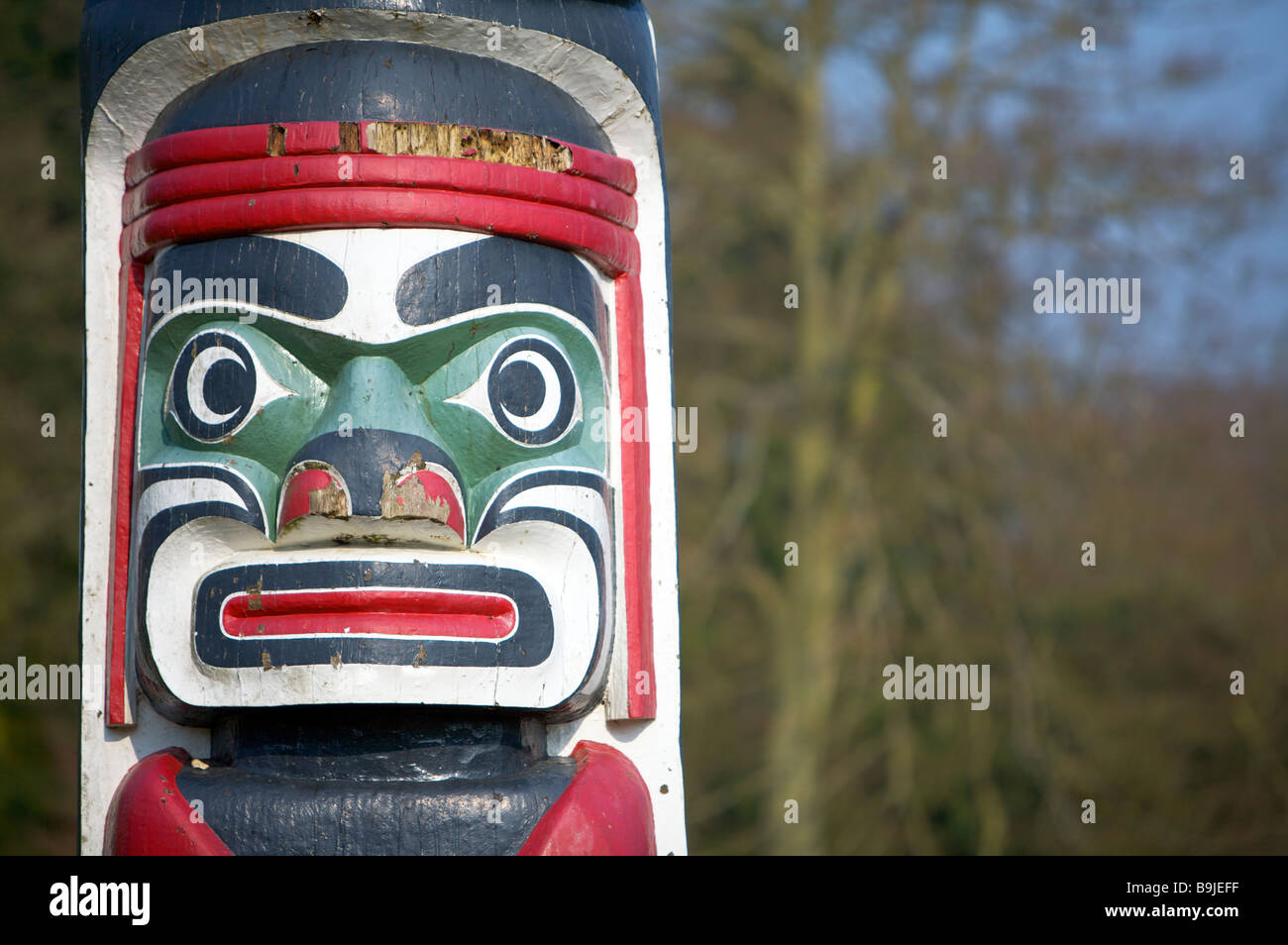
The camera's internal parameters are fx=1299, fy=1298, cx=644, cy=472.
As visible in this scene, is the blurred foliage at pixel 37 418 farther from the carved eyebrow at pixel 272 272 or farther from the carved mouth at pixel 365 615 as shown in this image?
the carved mouth at pixel 365 615

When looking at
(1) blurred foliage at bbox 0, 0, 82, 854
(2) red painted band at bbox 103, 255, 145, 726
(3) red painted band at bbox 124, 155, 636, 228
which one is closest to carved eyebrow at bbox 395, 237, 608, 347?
(3) red painted band at bbox 124, 155, 636, 228

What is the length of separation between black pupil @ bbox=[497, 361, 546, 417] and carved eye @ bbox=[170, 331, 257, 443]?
0.47 m

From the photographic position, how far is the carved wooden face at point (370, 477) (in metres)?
2.25

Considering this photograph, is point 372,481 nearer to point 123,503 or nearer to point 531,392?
point 531,392

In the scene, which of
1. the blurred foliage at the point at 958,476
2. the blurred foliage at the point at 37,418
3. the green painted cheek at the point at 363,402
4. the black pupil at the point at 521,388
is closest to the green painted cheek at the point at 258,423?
the green painted cheek at the point at 363,402

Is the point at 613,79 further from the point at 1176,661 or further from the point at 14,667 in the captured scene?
the point at 1176,661

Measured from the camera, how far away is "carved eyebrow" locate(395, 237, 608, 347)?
240cm

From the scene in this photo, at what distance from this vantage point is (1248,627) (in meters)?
8.25

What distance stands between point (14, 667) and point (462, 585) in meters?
5.78

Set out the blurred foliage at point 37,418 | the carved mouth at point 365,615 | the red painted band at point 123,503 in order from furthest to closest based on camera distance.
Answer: the blurred foliage at point 37,418
the red painted band at point 123,503
the carved mouth at point 365,615

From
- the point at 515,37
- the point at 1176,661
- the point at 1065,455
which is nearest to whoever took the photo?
the point at 515,37

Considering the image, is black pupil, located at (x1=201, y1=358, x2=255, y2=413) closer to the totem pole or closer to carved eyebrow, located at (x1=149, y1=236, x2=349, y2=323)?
the totem pole

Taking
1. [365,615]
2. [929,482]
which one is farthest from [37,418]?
[365,615]
